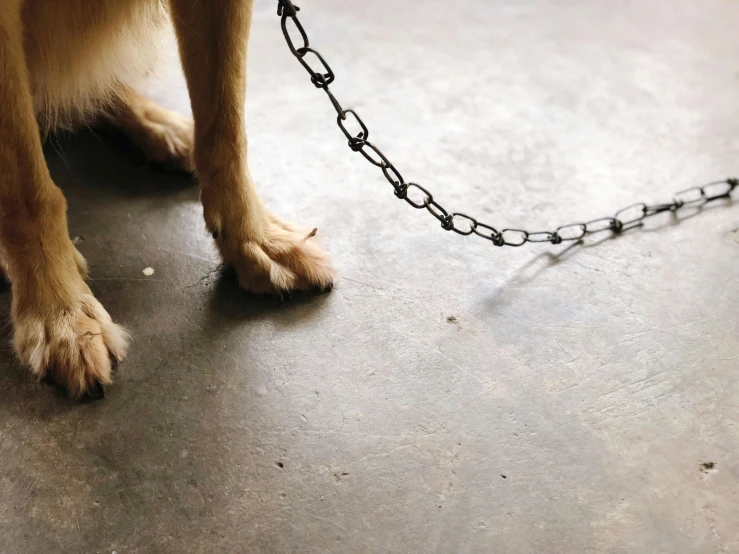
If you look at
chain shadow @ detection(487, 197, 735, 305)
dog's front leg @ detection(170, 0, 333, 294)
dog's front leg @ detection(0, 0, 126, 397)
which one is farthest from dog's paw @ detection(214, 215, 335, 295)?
chain shadow @ detection(487, 197, 735, 305)

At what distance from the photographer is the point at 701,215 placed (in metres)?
2.67

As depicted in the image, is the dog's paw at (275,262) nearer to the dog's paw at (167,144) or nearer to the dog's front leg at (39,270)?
the dog's front leg at (39,270)

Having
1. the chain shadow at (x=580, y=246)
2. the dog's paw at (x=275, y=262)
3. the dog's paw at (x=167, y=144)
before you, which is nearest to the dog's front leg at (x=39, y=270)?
the dog's paw at (x=275, y=262)

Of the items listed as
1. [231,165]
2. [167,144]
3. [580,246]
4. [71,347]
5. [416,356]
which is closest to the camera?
[71,347]

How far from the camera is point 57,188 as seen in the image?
6.50 feet

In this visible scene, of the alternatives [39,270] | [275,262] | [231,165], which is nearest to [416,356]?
[275,262]

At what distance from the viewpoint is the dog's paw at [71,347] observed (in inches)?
73.9

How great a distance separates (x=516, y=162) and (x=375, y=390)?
55.3 inches

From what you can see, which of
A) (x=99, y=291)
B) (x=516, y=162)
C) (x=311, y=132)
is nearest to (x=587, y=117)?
(x=516, y=162)

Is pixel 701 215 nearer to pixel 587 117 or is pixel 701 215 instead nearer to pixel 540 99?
pixel 587 117

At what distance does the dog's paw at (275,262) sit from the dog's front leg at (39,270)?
431mm

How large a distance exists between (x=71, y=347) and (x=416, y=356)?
99 cm

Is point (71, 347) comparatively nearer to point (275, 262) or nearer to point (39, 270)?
point (39, 270)

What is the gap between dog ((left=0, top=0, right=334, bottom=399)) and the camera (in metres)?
1.87
